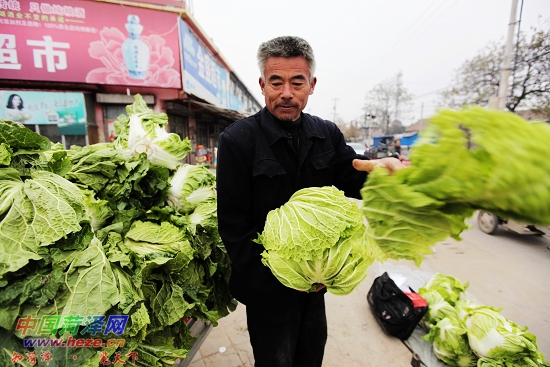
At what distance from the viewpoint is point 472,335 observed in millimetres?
2832

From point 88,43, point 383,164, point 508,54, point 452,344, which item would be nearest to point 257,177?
point 383,164

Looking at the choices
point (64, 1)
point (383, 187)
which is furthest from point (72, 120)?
point (383, 187)

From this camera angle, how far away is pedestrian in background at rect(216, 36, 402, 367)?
177 centimetres

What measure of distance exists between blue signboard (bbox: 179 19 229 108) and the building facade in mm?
120

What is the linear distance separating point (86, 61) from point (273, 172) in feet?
40.6

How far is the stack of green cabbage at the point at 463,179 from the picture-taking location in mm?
779

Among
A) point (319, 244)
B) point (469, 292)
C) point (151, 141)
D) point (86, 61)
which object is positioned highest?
point (86, 61)

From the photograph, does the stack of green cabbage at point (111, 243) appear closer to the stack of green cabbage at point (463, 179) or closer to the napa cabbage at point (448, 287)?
the stack of green cabbage at point (463, 179)

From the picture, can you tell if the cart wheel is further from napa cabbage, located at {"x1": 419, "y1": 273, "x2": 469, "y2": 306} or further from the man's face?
the man's face

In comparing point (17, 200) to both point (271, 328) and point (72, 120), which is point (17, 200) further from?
point (72, 120)

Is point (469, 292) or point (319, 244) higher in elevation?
point (319, 244)

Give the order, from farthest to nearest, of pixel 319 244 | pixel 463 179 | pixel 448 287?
pixel 448 287
pixel 319 244
pixel 463 179

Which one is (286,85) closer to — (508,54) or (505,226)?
(505,226)

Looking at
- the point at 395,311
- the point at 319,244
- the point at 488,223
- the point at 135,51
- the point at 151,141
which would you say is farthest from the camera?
the point at 135,51
